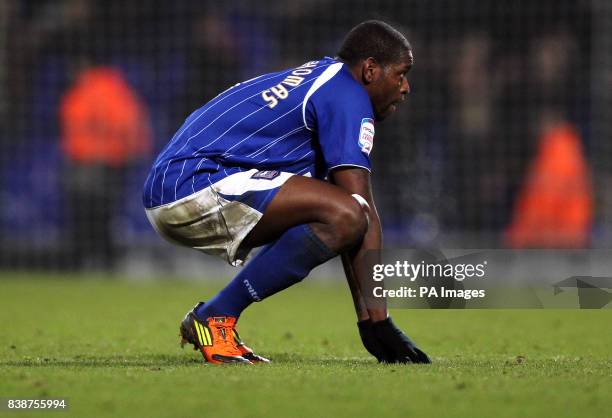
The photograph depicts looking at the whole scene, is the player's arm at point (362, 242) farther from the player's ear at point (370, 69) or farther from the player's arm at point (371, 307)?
the player's ear at point (370, 69)

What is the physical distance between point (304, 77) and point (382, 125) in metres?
7.86

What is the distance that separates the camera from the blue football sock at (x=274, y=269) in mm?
4387

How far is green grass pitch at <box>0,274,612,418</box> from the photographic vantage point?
3320mm

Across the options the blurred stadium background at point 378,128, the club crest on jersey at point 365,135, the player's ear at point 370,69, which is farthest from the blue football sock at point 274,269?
the blurred stadium background at point 378,128

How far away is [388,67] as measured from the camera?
15.3 ft

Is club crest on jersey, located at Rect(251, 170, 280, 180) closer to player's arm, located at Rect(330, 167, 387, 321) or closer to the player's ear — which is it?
player's arm, located at Rect(330, 167, 387, 321)

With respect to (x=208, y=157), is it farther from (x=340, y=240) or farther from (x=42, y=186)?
(x=42, y=186)

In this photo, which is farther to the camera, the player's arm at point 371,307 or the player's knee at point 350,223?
the player's arm at point 371,307

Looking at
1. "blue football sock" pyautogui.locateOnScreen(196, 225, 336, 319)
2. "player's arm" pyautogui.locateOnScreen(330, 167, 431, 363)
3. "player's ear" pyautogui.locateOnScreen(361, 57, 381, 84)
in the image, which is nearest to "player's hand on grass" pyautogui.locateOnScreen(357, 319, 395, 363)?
"player's arm" pyautogui.locateOnScreen(330, 167, 431, 363)

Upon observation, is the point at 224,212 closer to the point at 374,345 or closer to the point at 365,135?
the point at 365,135

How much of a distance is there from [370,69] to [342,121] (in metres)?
0.35

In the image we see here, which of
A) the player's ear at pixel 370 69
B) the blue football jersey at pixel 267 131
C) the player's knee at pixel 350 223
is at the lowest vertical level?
the player's knee at pixel 350 223

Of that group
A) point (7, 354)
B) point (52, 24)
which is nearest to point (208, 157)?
point (7, 354)

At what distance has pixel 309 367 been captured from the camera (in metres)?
4.30
